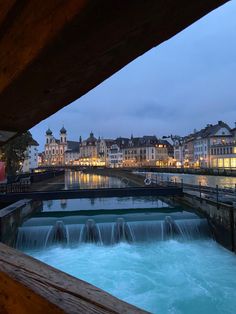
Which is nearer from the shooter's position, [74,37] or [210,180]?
[74,37]

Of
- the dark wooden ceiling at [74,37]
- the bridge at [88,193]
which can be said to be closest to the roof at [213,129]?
the bridge at [88,193]

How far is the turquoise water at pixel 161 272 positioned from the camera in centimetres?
1227

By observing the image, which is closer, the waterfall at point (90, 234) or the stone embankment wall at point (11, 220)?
the stone embankment wall at point (11, 220)

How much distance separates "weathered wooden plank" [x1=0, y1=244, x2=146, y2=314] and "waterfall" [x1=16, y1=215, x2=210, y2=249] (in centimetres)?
1798

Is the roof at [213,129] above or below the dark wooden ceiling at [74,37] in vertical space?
above

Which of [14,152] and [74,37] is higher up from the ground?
[14,152]

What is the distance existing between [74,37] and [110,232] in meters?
19.1

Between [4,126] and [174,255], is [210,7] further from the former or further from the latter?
[174,255]

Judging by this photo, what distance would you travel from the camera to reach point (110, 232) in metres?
19.9

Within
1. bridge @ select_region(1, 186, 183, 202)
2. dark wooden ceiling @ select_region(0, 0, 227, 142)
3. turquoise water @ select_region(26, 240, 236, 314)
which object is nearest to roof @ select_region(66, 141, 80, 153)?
bridge @ select_region(1, 186, 183, 202)

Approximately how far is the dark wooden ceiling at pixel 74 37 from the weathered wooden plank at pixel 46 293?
975mm

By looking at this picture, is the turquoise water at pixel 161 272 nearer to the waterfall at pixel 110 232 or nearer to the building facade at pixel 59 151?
the waterfall at pixel 110 232

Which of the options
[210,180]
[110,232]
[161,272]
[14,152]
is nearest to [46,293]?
[161,272]

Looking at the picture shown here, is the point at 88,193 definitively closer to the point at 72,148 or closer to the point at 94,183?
the point at 94,183
